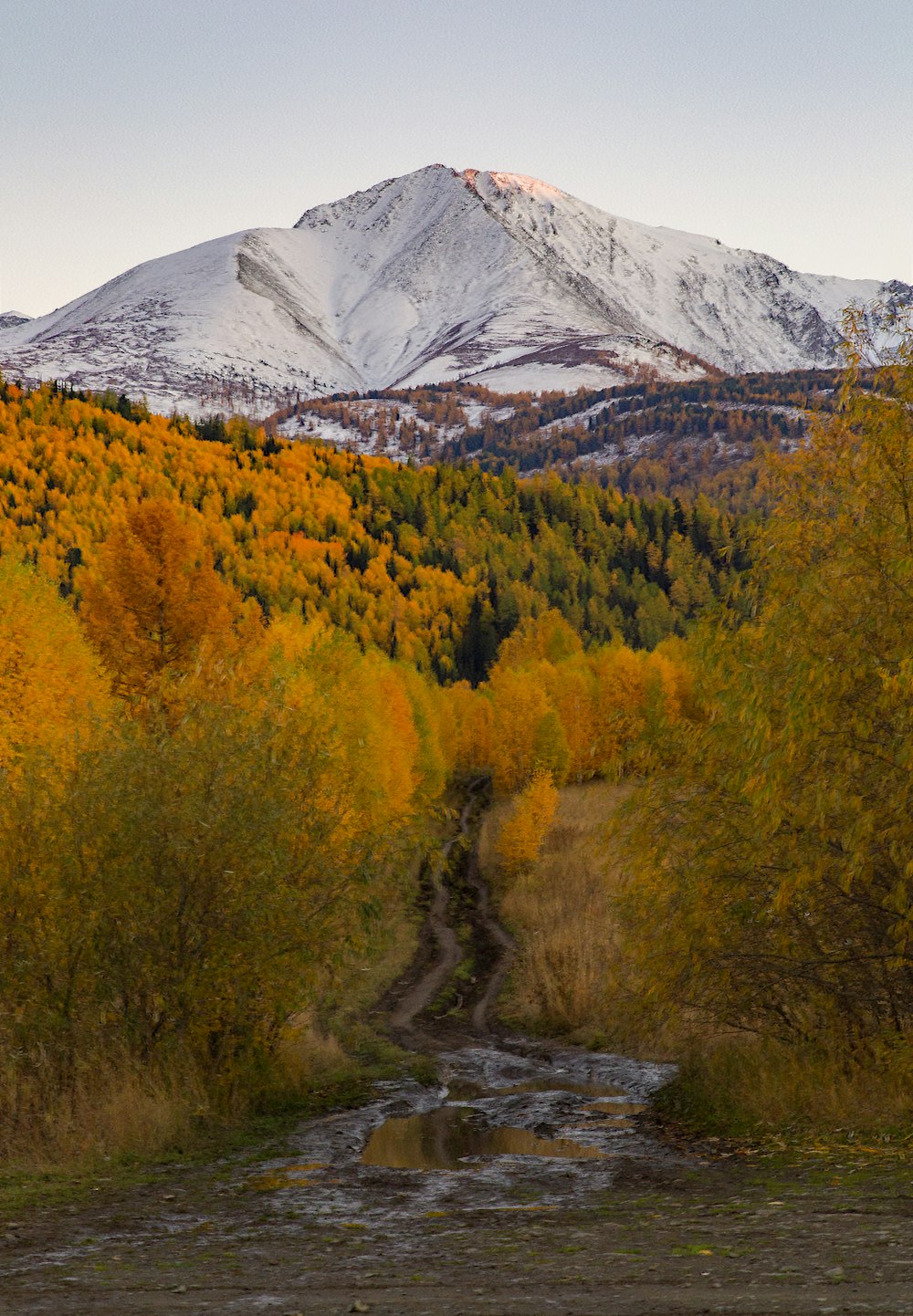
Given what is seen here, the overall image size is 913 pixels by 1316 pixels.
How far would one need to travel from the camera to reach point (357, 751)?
3709 cm

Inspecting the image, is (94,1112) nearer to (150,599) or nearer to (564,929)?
(564,929)

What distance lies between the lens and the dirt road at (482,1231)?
9930mm


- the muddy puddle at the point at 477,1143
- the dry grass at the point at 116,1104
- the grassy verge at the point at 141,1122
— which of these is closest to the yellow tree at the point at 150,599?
the muddy puddle at the point at 477,1143

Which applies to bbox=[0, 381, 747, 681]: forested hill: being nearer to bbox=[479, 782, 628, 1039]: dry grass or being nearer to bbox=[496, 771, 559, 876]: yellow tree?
bbox=[496, 771, 559, 876]: yellow tree

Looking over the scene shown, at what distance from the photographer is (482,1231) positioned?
13.4 meters

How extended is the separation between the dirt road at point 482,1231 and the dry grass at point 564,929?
4175 mm

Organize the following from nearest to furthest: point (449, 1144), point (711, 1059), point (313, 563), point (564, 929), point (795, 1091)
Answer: point (795, 1091) → point (449, 1144) → point (711, 1059) → point (564, 929) → point (313, 563)

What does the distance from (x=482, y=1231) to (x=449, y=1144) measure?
8511 mm

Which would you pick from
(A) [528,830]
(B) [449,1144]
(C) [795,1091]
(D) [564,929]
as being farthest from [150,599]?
(C) [795,1091]

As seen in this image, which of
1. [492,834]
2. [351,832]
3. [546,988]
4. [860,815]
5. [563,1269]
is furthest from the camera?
[492,834]

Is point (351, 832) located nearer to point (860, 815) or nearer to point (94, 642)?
point (860, 815)

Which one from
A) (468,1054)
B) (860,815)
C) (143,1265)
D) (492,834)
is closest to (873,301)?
(860,815)

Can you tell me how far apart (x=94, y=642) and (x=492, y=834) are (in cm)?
3119

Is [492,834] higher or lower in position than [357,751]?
lower
